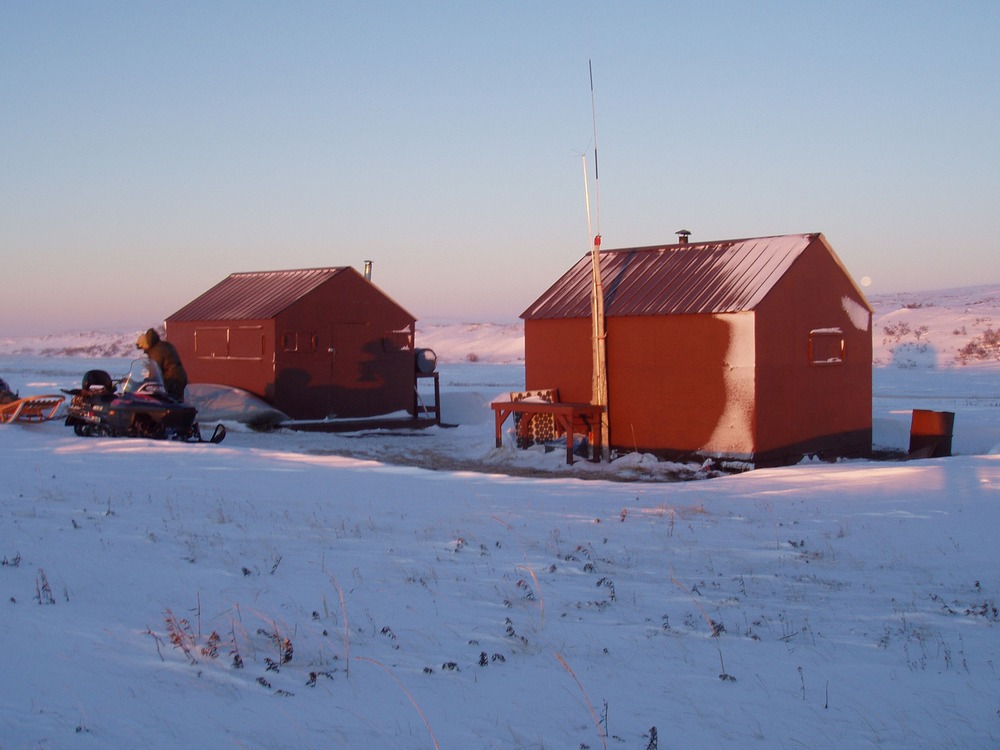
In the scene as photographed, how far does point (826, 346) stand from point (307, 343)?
11979 mm

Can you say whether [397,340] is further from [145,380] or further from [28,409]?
[28,409]

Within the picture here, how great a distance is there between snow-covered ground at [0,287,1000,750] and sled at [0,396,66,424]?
4939 mm

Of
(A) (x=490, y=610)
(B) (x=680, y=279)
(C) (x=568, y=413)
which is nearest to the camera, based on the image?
(A) (x=490, y=610)

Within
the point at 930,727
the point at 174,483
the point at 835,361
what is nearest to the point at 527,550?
the point at 930,727

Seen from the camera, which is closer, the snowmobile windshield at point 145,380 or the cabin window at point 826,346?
the snowmobile windshield at point 145,380

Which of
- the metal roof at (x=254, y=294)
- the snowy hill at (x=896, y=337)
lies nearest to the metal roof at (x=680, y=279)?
the metal roof at (x=254, y=294)

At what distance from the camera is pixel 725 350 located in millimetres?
16141

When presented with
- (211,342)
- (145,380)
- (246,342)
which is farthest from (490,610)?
(211,342)

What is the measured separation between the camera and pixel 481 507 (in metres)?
10.5

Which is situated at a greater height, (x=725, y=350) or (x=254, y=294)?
(x=254, y=294)

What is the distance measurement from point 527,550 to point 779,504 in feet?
12.3

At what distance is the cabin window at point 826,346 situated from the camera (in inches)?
674

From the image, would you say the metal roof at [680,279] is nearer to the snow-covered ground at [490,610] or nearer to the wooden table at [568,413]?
the wooden table at [568,413]

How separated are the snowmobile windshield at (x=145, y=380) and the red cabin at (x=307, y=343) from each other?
6236mm
